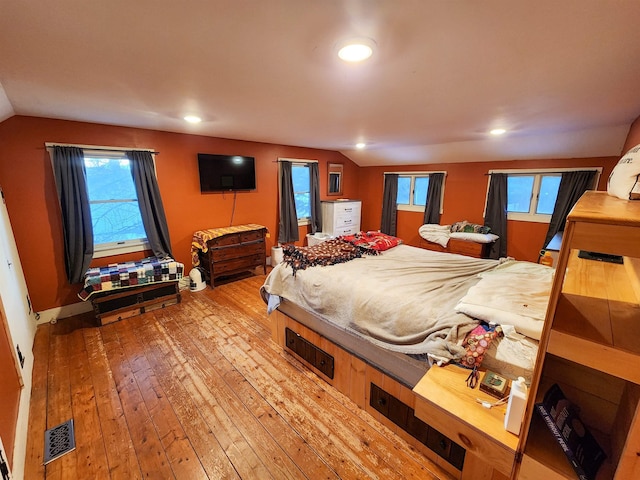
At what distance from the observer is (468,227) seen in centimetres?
453

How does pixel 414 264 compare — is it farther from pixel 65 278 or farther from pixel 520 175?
pixel 65 278

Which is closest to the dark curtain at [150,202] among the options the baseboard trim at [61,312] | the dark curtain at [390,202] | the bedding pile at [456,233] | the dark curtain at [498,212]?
the baseboard trim at [61,312]

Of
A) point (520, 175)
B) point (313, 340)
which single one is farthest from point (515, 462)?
point (520, 175)

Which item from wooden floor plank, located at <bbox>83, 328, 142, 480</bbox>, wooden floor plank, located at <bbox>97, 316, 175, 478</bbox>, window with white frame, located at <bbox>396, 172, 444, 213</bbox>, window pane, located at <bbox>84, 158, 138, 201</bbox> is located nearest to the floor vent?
wooden floor plank, located at <bbox>83, 328, 142, 480</bbox>

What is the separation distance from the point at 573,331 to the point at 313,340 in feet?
5.68

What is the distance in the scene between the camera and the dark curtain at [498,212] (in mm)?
4312

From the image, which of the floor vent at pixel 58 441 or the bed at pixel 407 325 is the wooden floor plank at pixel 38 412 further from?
the bed at pixel 407 325

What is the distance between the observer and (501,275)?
2.09 metres

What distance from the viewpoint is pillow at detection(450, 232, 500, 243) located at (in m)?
4.22

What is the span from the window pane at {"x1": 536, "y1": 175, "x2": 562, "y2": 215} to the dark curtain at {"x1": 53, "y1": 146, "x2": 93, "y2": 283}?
613 cm

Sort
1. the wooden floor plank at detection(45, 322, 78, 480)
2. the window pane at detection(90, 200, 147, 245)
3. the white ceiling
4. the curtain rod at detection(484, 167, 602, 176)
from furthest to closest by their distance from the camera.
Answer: the curtain rod at detection(484, 167, 602, 176) → the window pane at detection(90, 200, 147, 245) → the wooden floor plank at detection(45, 322, 78, 480) → the white ceiling

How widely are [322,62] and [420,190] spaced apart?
4.45m

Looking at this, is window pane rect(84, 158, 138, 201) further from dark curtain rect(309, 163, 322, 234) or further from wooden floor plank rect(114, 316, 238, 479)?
dark curtain rect(309, 163, 322, 234)

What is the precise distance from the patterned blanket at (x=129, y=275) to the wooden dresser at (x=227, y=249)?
19.6 inches
